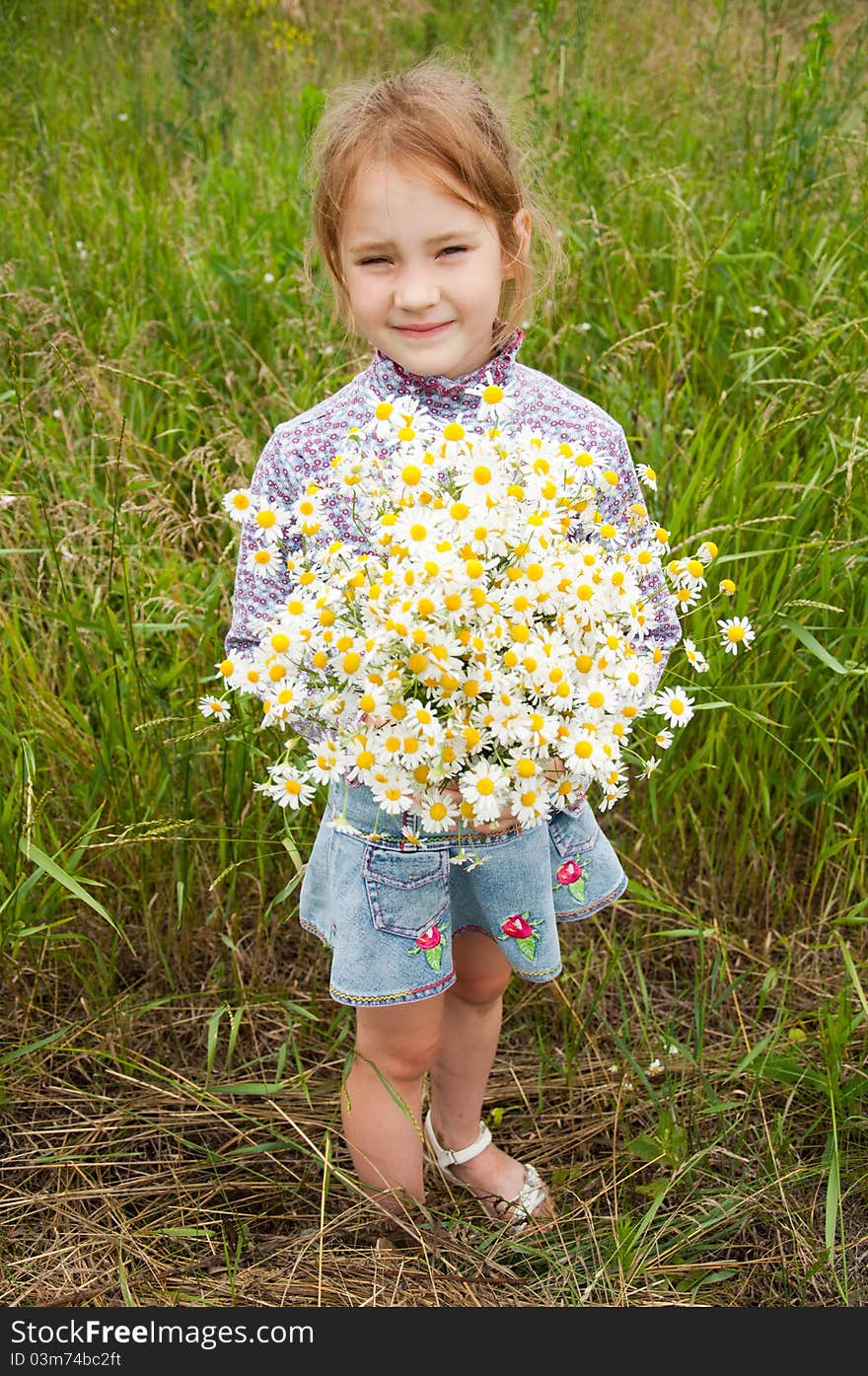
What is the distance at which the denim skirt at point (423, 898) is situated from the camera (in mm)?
1550

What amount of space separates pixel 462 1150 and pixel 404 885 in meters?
0.69

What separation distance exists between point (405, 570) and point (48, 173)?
331cm

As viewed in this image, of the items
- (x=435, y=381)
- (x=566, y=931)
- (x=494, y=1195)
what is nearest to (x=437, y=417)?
(x=435, y=381)

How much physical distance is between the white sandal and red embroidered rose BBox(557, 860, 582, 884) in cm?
54

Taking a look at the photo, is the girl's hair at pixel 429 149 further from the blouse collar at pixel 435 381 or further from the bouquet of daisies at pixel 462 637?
the bouquet of daisies at pixel 462 637

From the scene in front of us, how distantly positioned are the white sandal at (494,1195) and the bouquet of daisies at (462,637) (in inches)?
36.9

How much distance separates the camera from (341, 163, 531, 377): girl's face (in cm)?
147

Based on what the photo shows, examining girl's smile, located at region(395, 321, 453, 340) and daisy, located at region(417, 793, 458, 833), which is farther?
girl's smile, located at region(395, 321, 453, 340)

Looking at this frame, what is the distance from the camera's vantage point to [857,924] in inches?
91.7

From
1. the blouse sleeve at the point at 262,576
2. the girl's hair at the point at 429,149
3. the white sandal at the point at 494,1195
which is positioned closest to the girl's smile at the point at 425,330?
the girl's hair at the point at 429,149

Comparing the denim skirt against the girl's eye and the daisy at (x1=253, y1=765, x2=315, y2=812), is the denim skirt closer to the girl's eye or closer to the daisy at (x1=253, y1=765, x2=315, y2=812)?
the daisy at (x1=253, y1=765, x2=315, y2=812)

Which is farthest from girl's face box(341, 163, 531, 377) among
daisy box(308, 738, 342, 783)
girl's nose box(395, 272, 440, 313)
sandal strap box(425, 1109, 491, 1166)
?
sandal strap box(425, 1109, 491, 1166)

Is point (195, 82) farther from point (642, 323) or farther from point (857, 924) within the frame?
point (857, 924)

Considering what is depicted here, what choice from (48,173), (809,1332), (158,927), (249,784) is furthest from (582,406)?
(48,173)
